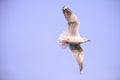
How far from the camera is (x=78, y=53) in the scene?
1.75 meters

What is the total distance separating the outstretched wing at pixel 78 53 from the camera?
68.3 inches

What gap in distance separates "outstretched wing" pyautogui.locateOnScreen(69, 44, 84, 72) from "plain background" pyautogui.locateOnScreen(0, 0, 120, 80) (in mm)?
28

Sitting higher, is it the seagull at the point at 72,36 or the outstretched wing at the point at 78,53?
the seagull at the point at 72,36

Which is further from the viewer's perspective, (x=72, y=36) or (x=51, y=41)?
(x=51, y=41)

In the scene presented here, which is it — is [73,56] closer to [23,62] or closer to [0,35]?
[23,62]

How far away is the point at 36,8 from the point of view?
6.14 ft

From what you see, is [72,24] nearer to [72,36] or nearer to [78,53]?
[72,36]

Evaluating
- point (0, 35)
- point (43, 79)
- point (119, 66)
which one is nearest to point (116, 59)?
point (119, 66)

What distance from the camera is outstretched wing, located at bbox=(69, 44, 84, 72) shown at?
1.73m

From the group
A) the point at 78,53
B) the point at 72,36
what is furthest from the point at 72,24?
the point at 78,53

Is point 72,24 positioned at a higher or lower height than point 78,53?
higher

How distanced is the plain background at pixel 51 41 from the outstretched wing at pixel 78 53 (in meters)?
0.03

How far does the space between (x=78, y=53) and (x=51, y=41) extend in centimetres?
19

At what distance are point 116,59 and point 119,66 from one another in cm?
5
